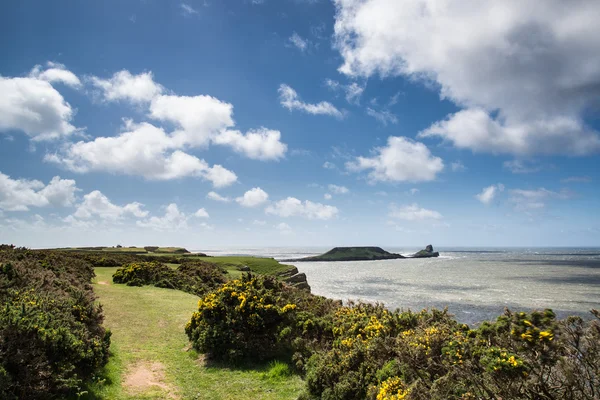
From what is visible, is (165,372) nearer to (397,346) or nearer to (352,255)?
(397,346)

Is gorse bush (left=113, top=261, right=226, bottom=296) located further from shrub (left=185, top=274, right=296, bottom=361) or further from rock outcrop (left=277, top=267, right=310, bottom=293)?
rock outcrop (left=277, top=267, right=310, bottom=293)

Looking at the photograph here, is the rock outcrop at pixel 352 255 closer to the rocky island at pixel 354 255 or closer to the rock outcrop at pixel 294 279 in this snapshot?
the rocky island at pixel 354 255

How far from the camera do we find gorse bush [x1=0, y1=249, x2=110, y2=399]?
722 centimetres

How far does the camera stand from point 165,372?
36.7 feet

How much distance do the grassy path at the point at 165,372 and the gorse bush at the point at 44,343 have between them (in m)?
0.94

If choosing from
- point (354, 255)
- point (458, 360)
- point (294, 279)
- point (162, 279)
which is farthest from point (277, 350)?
point (354, 255)

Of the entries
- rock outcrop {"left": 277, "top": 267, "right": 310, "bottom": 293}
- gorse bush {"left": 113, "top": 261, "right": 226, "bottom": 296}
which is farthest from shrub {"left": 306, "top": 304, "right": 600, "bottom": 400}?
rock outcrop {"left": 277, "top": 267, "right": 310, "bottom": 293}

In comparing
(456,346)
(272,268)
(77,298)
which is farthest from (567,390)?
(272,268)

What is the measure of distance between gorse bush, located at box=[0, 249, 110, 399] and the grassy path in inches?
37.2

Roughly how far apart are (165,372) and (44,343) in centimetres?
430

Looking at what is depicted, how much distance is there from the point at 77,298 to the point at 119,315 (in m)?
5.39

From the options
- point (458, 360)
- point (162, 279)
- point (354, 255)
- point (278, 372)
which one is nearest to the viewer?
point (458, 360)

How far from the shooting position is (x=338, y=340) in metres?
10.5

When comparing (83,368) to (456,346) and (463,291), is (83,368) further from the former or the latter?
(463,291)
